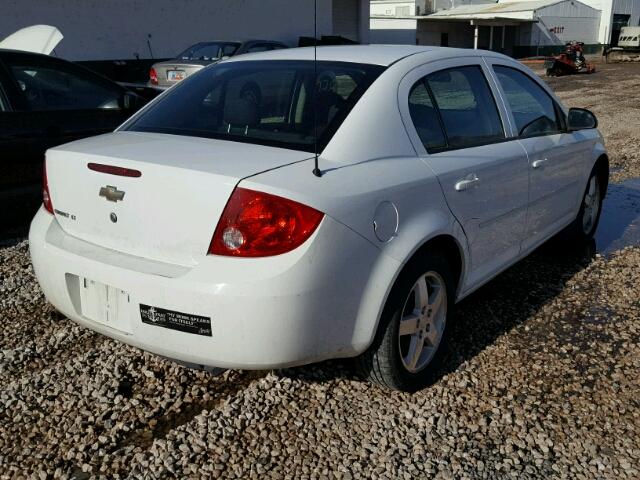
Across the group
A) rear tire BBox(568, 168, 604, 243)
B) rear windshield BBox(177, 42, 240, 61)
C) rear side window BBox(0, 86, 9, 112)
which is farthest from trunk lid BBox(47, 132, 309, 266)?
rear windshield BBox(177, 42, 240, 61)

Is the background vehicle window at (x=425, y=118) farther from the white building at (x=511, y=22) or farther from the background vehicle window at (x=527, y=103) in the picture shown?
the white building at (x=511, y=22)

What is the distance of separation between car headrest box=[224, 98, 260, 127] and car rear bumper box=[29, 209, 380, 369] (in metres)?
0.88

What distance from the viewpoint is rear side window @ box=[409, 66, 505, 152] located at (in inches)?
128

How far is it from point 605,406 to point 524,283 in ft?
5.38

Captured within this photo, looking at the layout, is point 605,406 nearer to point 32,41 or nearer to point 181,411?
point 181,411

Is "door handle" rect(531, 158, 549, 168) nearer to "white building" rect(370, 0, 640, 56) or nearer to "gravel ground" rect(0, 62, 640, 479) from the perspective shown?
"gravel ground" rect(0, 62, 640, 479)

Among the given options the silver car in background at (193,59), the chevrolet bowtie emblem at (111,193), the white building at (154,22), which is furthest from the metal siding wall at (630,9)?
the chevrolet bowtie emblem at (111,193)

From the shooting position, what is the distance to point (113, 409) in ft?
9.93

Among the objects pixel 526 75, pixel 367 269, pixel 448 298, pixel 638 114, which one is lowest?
pixel 638 114

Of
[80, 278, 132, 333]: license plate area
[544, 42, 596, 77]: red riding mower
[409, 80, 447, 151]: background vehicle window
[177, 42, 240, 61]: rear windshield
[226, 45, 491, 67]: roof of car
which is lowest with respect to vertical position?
[544, 42, 596, 77]: red riding mower

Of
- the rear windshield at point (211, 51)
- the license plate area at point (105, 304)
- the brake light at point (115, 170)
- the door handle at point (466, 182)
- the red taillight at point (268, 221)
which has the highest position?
the brake light at point (115, 170)

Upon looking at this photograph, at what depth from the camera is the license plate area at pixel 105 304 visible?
2664 millimetres

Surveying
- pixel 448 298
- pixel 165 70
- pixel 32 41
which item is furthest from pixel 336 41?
pixel 448 298

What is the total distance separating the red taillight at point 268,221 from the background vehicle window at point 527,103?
2.04 meters
